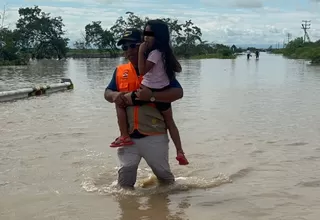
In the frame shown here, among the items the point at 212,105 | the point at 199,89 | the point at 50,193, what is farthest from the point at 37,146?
the point at 199,89

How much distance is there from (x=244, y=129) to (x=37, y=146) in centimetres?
390

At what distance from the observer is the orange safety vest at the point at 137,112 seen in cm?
455

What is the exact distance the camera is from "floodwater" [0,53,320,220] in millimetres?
4562

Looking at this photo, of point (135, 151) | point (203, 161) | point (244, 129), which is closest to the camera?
point (135, 151)

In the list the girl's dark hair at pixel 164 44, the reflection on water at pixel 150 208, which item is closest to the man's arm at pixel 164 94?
the girl's dark hair at pixel 164 44

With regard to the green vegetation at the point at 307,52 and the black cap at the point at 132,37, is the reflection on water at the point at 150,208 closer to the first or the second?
the black cap at the point at 132,37

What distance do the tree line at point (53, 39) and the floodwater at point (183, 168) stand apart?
32911mm

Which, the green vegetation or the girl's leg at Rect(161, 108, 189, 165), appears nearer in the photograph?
the girl's leg at Rect(161, 108, 189, 165)

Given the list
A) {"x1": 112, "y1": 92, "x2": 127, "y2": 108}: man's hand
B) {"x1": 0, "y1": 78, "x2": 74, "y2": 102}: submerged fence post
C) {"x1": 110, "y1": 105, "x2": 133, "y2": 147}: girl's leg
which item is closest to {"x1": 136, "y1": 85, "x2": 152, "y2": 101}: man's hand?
{"x1": 112, "y1": 92, "x2": 127, "y2": 108}: man's hand

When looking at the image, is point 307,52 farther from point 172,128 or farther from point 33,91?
point 172,128

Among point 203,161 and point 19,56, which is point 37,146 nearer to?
point 203,161

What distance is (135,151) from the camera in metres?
4.63

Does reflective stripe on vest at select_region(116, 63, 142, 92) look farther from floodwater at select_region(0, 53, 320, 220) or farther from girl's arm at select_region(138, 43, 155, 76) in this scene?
floodwater at select_region(0, 53, 320, 220)

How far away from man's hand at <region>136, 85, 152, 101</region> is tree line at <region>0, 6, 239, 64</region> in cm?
3839
